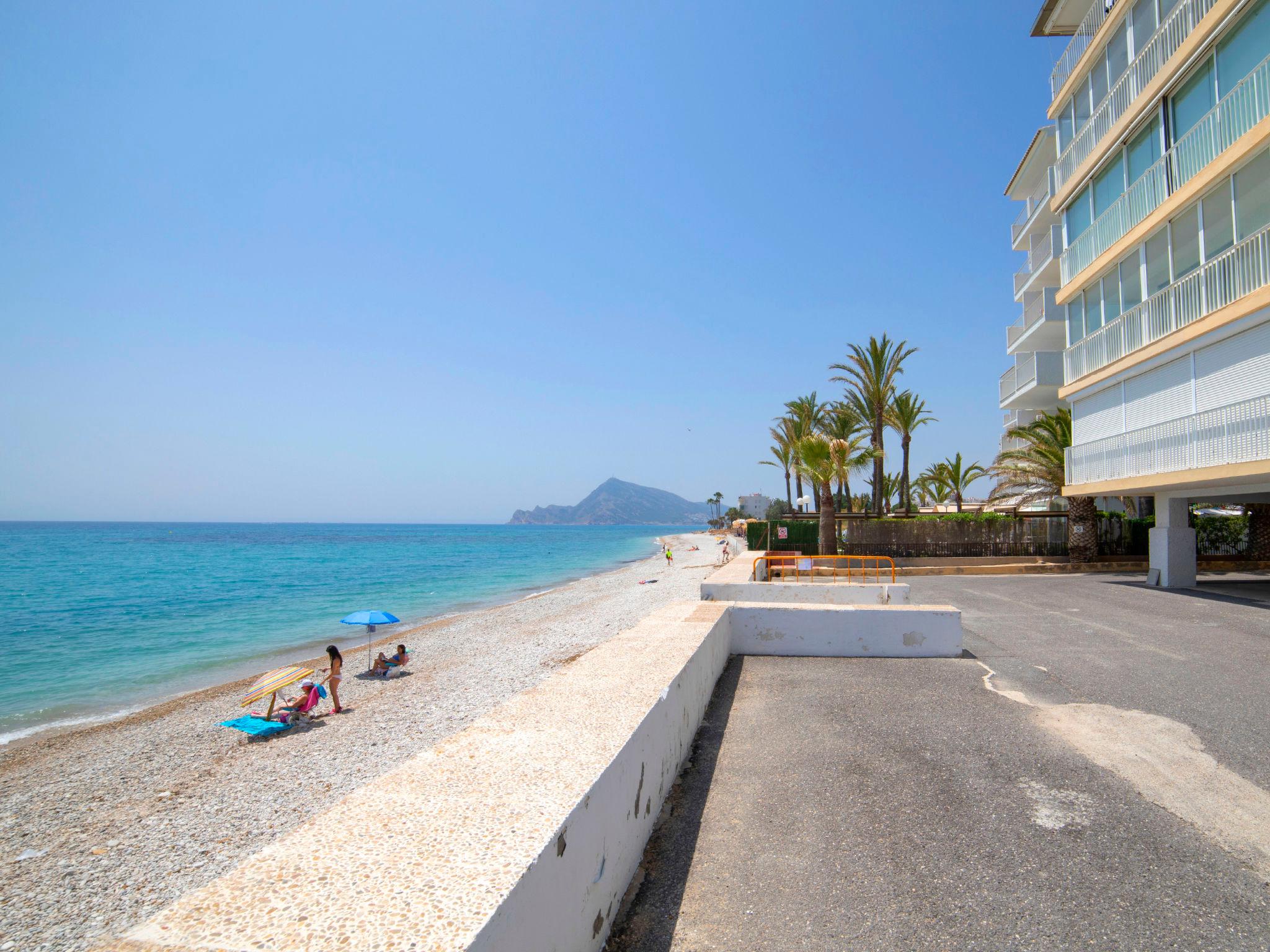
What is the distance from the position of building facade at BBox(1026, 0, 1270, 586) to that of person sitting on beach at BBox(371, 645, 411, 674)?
17.4 meters

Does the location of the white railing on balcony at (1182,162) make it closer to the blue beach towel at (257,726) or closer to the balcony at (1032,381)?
the balcony at (1032,381)

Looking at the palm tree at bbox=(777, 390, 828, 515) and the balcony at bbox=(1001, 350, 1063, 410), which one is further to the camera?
the palm tree at bbox=(777, 390, 828, 515)

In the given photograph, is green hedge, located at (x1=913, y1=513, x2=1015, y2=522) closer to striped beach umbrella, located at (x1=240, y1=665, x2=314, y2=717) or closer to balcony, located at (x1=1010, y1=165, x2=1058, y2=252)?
balcony, located at (x1=1010, y1=165, x2=1058, y2=252)

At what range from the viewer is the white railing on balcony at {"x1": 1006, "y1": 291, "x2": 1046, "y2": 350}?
2586 centimetres

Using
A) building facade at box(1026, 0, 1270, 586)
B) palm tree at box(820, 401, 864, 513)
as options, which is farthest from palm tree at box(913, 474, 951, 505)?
building facade at box(1026, 0, 1270, 586)

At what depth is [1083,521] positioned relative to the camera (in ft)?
73.2

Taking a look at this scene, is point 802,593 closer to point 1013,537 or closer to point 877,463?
point 1013,537

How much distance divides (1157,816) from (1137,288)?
16.9 metres

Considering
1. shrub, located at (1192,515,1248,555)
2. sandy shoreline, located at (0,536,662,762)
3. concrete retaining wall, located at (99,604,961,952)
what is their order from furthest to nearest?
shrub, located at (1192,515,1248,555)
sandy shoreline, located at (0,536,662,762)
concrete retaining wall, located at (99,604,961,952)

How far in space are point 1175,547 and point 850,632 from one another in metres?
14.2

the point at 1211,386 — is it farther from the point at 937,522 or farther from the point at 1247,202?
→ the point at 937,522

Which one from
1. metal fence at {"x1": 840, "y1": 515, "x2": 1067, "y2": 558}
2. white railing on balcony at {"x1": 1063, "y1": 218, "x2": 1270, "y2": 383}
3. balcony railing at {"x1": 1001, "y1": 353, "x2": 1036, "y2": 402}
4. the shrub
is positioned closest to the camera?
white railing on balcony at {"x1": 1063, "y1": 218, "x2": 1270, "y2": 383}

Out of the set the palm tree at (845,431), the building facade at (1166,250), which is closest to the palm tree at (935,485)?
the palm tree at (845,431)

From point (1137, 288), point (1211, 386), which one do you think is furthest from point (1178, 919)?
point (1137, 288)
